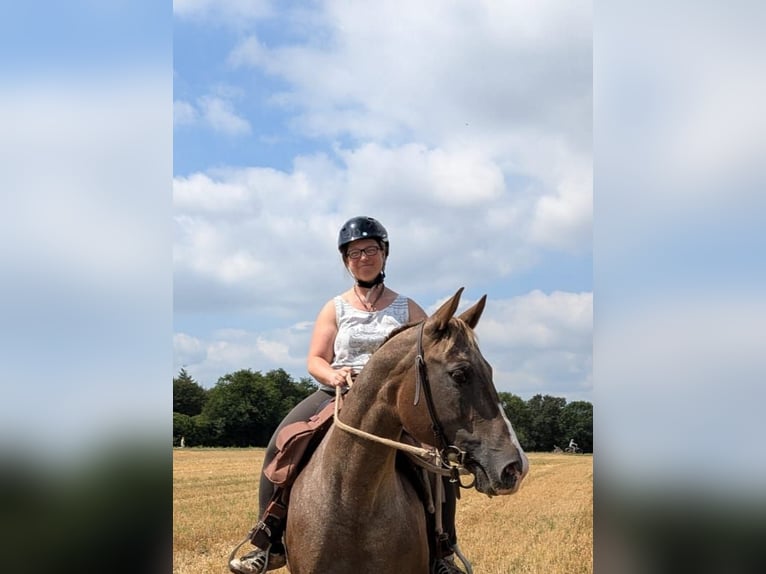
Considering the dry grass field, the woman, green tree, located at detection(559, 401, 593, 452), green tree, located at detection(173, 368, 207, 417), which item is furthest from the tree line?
the woman

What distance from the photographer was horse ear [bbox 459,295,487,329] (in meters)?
4.94

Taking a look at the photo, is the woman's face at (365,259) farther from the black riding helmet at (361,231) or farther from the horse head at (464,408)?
the horse head at (464,408)

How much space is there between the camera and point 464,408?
4.48m

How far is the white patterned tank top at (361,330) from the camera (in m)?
6.27

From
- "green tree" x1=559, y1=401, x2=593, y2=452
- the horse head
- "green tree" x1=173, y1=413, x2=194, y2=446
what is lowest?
"green tree" x1=173, y1=413, x2=194, y2=446

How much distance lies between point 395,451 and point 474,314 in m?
1.19

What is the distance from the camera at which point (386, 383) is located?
5.03m

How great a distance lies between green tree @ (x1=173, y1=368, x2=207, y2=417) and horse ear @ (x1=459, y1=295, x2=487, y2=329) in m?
44.1

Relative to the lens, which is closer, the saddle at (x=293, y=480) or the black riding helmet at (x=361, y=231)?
the saddle at (x=293, y=480)

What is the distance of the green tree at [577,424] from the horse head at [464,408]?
60.9 ft

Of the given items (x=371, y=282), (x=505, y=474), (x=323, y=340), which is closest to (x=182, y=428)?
(x=323, y=340)

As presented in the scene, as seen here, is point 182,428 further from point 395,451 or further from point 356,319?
point 395,451

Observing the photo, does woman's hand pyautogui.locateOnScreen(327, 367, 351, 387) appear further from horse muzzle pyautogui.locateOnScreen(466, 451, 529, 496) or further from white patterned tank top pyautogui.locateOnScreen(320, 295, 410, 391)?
horse muzzle pyautogui.locateOnScreen(466, 451, 529, 496)

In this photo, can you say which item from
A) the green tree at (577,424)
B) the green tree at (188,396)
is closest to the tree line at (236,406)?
the green tree at (188,396)
